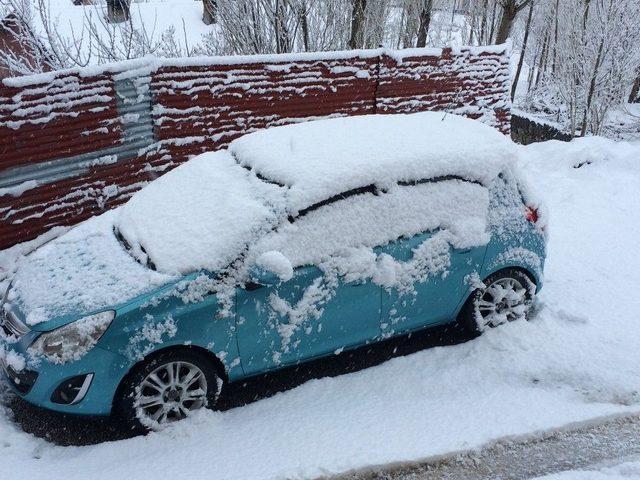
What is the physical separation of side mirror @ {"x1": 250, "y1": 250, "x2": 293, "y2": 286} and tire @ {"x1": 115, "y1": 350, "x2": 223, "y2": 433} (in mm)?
636

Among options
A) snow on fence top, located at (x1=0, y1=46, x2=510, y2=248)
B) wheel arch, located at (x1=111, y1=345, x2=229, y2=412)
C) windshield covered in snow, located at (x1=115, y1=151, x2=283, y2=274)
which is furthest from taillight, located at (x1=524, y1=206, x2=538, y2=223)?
snow on fence top, located at (x1=0, y1=46, x2=510, y2=248)

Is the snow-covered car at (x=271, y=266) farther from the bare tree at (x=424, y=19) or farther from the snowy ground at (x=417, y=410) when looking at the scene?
the bare tree at (x=424, y=19)

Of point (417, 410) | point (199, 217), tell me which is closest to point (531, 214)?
point (417, 410)

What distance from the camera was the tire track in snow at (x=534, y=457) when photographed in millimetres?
3486

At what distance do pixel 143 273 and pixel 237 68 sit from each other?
4.66 m

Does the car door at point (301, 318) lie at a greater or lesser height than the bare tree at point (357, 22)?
lesser

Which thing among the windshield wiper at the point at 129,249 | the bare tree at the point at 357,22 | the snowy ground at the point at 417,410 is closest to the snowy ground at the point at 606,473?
the snowy ground at the point at 417,410

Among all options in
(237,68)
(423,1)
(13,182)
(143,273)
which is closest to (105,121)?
(13,182)

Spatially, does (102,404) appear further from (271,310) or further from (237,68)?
(237,68)

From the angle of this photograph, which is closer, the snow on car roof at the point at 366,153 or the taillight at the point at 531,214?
the snow on car roof at the point at 366,153

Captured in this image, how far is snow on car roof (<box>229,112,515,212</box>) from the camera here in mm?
4016

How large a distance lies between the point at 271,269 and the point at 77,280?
1.33 metres

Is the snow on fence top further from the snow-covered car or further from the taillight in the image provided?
the taillight

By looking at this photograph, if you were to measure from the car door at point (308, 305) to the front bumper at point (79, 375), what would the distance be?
80 cm
